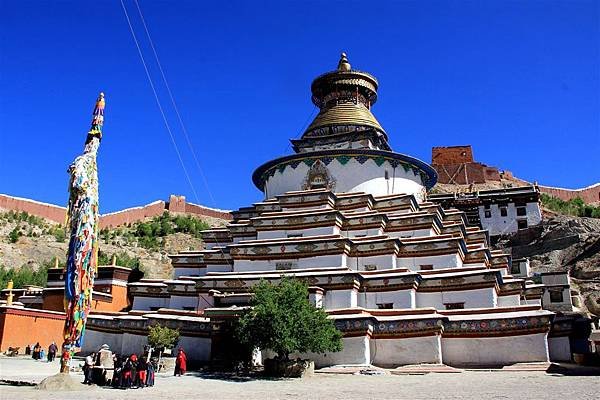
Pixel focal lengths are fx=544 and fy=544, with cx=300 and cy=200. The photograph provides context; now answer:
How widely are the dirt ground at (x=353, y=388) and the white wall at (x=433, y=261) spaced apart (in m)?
5.49

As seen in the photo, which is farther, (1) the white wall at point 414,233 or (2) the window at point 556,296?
(2) the window at point 556,296

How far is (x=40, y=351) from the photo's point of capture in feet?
71.5

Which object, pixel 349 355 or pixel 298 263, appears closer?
pixel 349 355

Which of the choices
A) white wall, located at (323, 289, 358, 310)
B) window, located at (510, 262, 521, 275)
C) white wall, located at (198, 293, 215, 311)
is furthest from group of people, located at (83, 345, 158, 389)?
window, located at (510, 262, 521, 275)

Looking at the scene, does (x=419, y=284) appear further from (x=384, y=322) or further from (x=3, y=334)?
(x=3, y=334)

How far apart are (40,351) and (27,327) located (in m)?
2.84

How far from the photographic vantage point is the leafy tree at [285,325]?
15836 millimetres

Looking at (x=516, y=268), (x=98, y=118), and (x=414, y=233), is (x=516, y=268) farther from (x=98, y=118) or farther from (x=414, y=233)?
(x=98, y=118)

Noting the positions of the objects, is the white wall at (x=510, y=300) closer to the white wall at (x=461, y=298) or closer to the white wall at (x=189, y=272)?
the white wall at (x=461, y=298)

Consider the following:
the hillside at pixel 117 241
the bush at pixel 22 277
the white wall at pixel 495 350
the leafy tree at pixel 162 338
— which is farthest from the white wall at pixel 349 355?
the hillside at pixel 117 241

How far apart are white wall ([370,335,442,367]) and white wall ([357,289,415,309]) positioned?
1774mm

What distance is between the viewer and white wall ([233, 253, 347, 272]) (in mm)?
21656

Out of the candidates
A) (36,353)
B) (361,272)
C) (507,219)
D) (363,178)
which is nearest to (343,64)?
(363,178)

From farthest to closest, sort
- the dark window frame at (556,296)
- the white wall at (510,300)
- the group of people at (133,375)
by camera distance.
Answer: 1. the dark window frame at (556,296)
2. the white wall at (510,300)
3. the group of people at (133,375)
